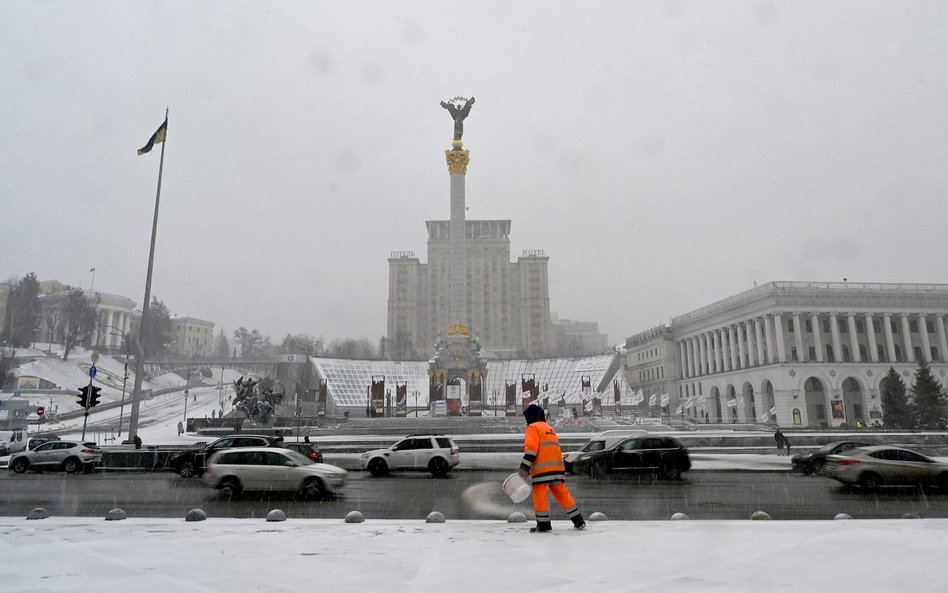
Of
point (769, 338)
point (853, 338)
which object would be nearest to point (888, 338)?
point (853, 338)

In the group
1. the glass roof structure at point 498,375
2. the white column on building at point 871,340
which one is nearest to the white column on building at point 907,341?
the white column on building at point 871,340

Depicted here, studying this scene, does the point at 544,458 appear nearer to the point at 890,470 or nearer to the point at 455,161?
the point at 890,470

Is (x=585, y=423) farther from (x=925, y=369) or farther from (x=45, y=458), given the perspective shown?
(x=45, y=458)

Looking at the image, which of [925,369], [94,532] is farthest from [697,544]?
[925,369]

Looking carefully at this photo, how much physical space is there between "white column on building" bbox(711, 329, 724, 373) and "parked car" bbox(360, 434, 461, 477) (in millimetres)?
71530

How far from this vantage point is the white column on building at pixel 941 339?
71.4 metres

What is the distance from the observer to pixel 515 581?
5.38 metres

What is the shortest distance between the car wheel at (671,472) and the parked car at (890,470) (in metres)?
4.37

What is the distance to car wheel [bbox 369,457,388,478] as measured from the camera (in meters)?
20.4

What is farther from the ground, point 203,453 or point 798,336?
point 798,336

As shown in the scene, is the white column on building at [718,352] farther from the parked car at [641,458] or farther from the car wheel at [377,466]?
the car wheel at [377,466]

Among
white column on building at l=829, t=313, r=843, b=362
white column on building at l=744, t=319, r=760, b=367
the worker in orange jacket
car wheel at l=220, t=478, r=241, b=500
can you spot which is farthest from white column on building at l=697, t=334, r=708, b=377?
the worker in orange jacket

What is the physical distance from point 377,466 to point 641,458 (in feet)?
29.0

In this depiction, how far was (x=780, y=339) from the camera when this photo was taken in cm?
7000
